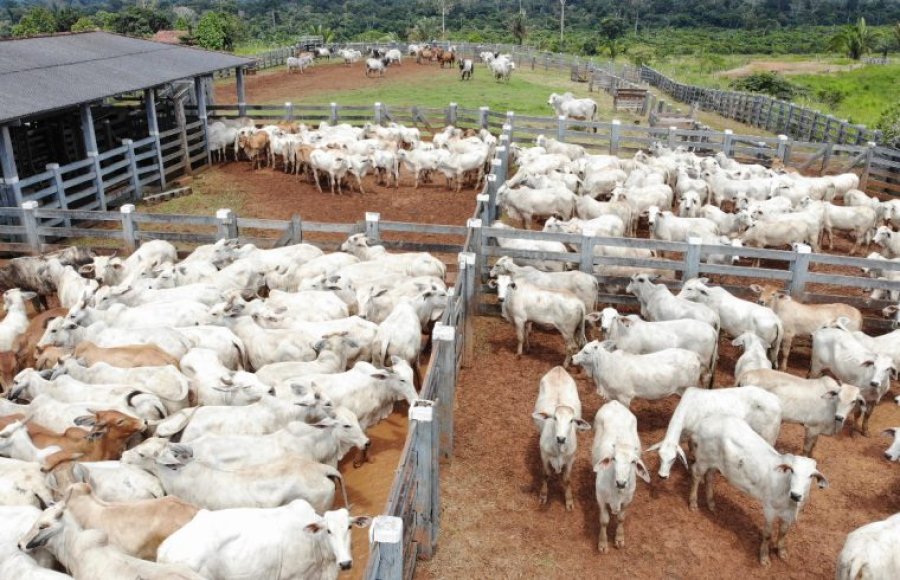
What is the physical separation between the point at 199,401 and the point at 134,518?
2455 millimetres

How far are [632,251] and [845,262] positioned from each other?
11.7 ft

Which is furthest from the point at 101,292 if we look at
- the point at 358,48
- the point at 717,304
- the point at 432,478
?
the point at 358,48

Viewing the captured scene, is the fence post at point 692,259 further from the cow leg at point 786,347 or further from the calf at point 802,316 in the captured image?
the cow leg at point 786,347

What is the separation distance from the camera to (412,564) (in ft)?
22.0

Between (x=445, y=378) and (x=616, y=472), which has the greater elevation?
(x=445, y=378)

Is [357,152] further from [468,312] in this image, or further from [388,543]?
[388,543]

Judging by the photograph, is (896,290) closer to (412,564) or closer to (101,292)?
(412,564)

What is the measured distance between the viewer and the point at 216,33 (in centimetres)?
5288

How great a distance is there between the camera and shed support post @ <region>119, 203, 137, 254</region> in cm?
1264

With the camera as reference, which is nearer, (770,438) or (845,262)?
(770,438)

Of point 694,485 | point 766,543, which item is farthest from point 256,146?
point 766,543

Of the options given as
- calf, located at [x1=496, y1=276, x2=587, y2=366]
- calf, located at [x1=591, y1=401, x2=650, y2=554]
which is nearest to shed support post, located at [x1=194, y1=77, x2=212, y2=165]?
calf, located at [x1=496, y1=276, x2=587, y2=366]

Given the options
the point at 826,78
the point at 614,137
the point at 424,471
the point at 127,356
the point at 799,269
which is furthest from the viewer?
the point at 826,78

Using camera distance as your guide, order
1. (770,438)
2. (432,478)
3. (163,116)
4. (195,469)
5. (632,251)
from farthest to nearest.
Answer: (163,116) → (632,251) → (770,438) → (432,478) → (195,469)
